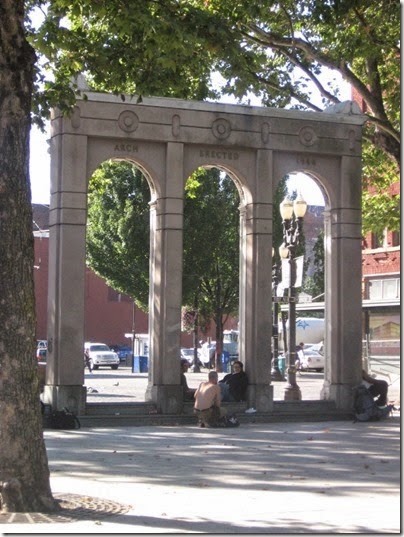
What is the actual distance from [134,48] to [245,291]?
8249mm

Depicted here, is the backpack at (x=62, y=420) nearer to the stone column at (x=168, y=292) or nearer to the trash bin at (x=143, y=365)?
the stone column at (x=168, y=292)

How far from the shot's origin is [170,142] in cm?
2003

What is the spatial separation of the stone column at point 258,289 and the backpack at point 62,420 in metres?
4.34

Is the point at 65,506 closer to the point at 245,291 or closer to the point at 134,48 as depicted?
the point at 134,48

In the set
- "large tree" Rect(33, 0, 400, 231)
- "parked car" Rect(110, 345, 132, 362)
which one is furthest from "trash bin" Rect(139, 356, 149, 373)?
"large tree" Rect(33, 0, 400, 231)

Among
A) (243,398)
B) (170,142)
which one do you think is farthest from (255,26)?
(243,398)

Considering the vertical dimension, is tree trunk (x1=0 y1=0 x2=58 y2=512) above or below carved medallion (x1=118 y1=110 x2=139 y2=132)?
below

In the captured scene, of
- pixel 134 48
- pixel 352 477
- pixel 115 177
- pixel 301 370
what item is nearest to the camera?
pixel 352 477

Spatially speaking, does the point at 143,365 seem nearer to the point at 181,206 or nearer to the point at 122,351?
the point at 122,351

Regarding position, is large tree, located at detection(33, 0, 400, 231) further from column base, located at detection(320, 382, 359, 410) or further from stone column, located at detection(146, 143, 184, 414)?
column base, located at detection(320, 382, 359, 410)

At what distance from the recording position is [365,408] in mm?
19750

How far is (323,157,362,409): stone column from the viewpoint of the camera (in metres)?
20.8

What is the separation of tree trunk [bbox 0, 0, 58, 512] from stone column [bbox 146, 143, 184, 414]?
10.1m

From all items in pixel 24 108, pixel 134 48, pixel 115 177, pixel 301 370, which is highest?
pixel 115 177
